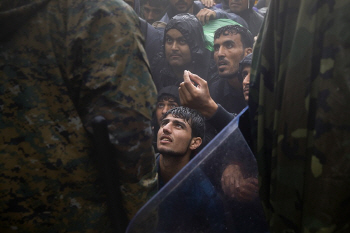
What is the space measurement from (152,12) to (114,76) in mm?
3661

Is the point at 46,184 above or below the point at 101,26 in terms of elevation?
below

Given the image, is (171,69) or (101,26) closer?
(101,26)

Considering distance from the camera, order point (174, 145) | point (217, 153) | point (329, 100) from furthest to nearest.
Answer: point (174, 145) < point (217, 153) < point (329, 100)

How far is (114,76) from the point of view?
1293 mm

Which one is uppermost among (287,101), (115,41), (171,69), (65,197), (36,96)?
(287,101)

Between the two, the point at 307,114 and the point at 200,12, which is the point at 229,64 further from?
the point at 307,114

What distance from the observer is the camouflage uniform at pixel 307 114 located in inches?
29.0

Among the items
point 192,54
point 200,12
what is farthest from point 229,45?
point 200,12

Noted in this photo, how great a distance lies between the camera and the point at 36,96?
1.29 metres

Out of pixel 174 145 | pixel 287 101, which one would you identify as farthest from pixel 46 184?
pixel 174 145

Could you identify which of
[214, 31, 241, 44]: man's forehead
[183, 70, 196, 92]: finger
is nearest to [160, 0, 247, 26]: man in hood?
[214, 31, 241, 44]: man's forehead

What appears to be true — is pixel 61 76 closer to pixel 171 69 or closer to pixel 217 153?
pixel 217 153

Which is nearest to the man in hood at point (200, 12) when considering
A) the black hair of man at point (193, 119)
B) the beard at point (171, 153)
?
the black hair of man at point (193, 119)

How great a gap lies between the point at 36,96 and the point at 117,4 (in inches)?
18.3
